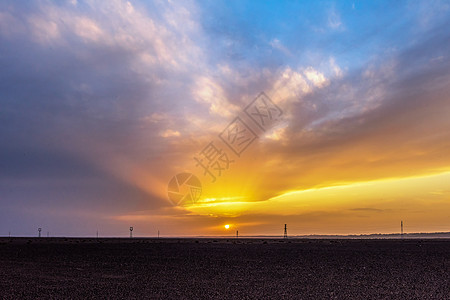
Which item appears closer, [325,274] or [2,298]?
[2,298]

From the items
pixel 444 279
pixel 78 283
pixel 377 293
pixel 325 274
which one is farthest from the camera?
pixel 325 274

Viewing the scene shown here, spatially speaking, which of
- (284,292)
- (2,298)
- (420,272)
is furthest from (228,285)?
(420,272)

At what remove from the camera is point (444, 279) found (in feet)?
85.1

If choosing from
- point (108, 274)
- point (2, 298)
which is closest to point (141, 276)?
point (108, 274)

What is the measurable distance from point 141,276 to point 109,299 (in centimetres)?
875

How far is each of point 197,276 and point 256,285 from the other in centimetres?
584

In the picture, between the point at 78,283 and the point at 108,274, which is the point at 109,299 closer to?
the point at 78,283

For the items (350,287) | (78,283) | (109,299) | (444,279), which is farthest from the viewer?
(444,279)

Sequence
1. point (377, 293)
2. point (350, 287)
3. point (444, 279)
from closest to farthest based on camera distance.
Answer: point (377, 293)
point (350, 287)
point (444, 279)

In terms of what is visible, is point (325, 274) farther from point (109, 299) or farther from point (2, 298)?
point (2, 298)

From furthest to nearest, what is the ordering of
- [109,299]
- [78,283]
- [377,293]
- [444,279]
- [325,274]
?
1. [325,274]
2. [444,279]
3. [78,283]
4. [377,293]
5. [109,299]

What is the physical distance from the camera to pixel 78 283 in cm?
2409

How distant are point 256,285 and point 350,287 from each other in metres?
5.18

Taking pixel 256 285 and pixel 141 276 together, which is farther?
pixel 141 276
